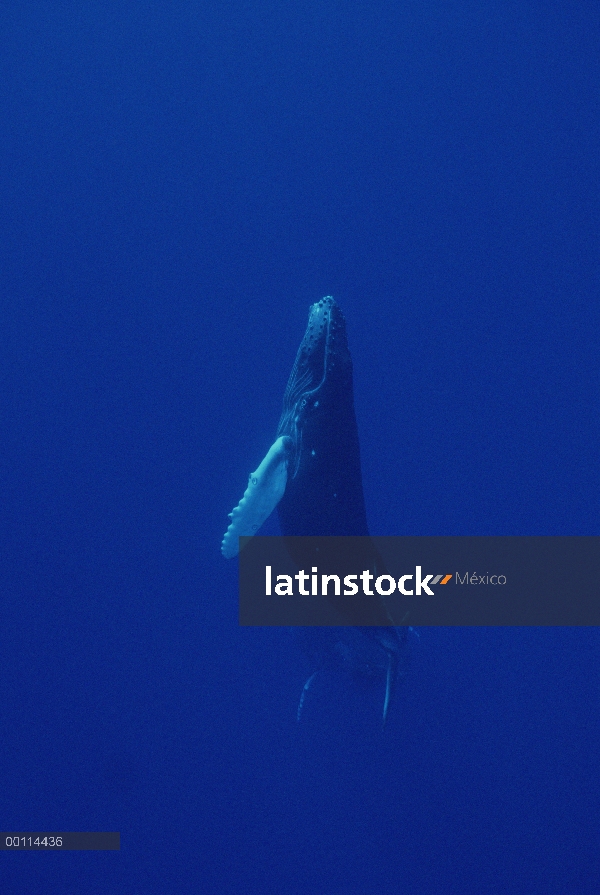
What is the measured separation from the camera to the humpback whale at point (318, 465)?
5.64 m

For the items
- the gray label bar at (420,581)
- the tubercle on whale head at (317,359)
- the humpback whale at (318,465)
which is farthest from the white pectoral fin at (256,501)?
the tubercle on whale head at (317,359)

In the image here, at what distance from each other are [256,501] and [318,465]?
758 mm

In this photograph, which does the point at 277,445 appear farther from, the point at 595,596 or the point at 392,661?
the point at 595,596

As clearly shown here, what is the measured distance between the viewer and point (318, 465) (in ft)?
19.3

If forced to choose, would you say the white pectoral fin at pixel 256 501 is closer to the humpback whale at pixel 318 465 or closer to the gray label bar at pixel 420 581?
the humpback whale at pixel 318 465

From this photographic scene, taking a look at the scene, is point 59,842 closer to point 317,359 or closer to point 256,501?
point 256,501

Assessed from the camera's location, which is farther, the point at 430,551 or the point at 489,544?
the point at 489,544

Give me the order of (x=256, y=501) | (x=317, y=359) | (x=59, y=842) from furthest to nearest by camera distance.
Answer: (x=59, y=842), (x=317, y=359), (x=256, y=501)

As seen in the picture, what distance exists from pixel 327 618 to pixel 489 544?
127 inches

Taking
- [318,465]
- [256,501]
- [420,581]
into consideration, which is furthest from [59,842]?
[318,465]

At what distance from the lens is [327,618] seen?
684 centimetres

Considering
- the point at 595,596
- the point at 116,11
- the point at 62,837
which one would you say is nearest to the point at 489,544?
the point at 595,596

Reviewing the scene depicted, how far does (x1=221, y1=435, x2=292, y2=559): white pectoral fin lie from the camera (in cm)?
554

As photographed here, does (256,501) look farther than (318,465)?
No
